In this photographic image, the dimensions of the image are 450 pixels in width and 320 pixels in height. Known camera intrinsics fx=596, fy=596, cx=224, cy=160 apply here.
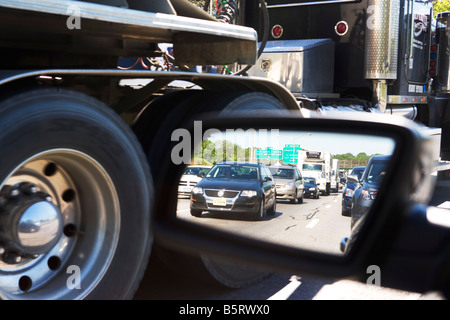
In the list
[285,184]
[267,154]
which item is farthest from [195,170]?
[285,184]

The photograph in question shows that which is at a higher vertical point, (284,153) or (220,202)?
(284,153)

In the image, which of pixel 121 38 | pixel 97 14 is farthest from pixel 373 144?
pixel 121 38

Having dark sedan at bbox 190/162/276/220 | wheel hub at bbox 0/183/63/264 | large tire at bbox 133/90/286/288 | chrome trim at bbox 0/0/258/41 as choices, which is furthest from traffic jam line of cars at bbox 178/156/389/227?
chrome trim at bbox 0/0/258/41

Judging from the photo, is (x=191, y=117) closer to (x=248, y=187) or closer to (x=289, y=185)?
(x=248, y=187)

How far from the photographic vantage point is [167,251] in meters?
3.38

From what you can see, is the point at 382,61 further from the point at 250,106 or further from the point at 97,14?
the point at 97,14

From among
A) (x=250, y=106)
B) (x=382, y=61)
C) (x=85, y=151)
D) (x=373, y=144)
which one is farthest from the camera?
(x=382, y=61)

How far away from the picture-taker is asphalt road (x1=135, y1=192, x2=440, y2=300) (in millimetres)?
1660

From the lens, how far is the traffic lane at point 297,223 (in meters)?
1.63

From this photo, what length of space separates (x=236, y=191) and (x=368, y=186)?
0.85 metres

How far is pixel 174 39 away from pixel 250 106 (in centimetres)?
69

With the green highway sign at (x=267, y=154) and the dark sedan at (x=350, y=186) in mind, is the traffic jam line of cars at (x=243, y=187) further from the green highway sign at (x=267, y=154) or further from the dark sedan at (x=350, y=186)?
the dark sedan at (x=350, y=186)

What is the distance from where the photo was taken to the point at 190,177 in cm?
240

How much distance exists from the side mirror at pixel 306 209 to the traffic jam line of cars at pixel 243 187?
0.04 ft
